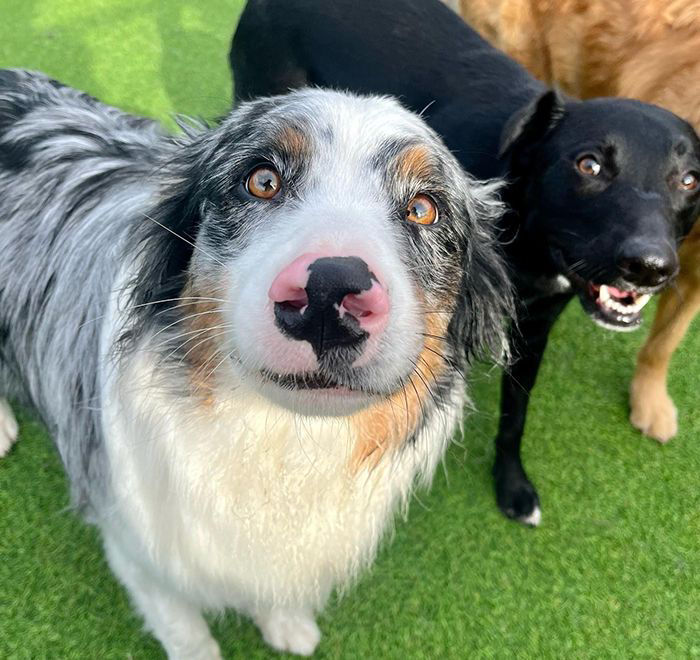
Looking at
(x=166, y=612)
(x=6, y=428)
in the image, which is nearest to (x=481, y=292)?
(x=166, y=612)

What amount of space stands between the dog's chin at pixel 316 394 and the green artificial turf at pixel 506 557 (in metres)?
1.34

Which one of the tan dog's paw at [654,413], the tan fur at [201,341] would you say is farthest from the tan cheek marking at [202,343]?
the tan dog's paw at [654,413]

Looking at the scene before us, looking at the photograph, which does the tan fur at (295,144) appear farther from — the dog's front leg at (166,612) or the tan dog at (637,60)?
the tan dog at (637,60)

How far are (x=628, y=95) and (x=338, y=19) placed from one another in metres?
1.41

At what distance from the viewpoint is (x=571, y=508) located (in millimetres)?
2791

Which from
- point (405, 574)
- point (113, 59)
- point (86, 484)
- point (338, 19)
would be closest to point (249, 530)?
point (86, 484)

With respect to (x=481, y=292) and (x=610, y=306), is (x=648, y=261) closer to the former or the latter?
(x=610, y=306)

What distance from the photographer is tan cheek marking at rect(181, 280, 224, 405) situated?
1.49 m

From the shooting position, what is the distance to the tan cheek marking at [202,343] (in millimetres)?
1492

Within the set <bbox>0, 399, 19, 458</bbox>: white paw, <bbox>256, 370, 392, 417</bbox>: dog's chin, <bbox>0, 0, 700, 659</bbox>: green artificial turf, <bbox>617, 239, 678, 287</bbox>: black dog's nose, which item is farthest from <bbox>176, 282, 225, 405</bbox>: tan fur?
<bbox>0, 399, 19, 458</bbox>: white paw

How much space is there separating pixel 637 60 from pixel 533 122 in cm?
101

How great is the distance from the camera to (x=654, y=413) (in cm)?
304

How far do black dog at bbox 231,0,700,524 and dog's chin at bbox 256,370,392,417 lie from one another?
1.14 meters

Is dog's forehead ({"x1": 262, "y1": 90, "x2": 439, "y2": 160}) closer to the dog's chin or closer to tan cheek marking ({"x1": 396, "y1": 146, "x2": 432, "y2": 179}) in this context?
tan cheek marking ({"x1": 396, "y1": 146, "x2": 432, "y2": 179})
